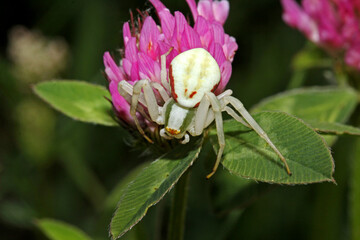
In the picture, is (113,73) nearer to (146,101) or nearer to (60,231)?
(146,101)

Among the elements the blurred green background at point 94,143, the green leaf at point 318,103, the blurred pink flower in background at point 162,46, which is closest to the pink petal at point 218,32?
the blurred pink flower in background at point 162,46

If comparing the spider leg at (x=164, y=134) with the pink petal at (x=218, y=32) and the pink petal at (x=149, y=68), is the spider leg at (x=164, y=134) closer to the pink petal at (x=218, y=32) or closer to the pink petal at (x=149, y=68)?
the pink petal at (x=149, y=68)

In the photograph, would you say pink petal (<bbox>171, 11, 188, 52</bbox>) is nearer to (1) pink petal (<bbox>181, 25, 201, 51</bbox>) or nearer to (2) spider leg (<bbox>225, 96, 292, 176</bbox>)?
(1) pink petal (<bbox>181, 25, 201, 51</bbox>)

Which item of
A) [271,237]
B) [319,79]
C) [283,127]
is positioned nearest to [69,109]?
[283,127]

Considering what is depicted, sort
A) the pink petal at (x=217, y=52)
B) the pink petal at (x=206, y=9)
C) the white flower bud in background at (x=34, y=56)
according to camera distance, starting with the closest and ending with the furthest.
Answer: the pink petal at (x=217, y=52), the pink petal at (x=206, y=9), the white flower bud in background at (x=34, y=56)

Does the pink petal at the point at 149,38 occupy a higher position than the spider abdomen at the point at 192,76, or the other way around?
the pink petal at the point at 149,38

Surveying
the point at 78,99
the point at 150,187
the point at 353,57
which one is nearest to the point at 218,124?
the point at 150,187

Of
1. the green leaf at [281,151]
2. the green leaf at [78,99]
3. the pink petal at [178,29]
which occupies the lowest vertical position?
the green leaf at [281,151]
